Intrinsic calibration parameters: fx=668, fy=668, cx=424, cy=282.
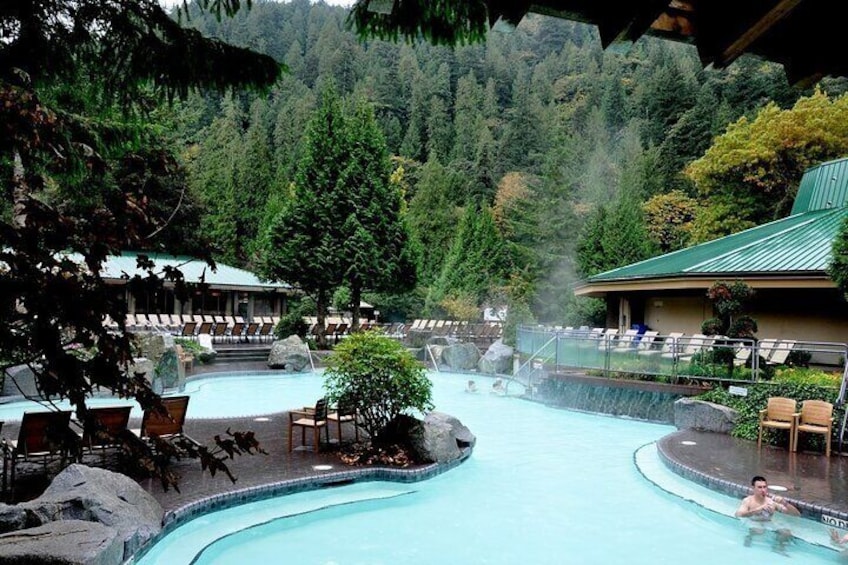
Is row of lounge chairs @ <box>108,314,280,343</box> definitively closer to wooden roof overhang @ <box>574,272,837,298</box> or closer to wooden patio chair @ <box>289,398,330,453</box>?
wooden roof overhang @ <box>574,272,837,298</box>

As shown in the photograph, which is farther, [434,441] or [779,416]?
[779,416]

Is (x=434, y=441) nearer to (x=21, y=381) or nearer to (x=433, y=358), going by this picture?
(x=21, y=381)

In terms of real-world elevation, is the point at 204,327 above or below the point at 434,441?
above

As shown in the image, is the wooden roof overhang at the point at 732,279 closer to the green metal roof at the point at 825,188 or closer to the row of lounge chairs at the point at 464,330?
the green metal roof at the point at 825,188

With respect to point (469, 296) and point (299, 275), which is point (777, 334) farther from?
point (469, 296)

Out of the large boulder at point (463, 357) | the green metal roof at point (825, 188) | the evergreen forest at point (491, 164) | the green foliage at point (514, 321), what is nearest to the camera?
the green metal roof at point (825, 188)

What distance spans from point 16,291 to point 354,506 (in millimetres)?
Result: 7105

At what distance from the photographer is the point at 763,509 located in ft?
25.0

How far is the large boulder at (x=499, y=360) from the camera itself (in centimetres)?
2327

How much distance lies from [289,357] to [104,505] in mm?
16912

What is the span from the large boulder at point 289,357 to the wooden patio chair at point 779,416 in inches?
614

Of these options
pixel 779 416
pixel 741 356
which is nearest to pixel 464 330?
pixel 741 356

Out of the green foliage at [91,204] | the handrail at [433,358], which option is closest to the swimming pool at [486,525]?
the green foliage at [91,204]

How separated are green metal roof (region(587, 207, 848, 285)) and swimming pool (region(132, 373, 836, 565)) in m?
8.75
